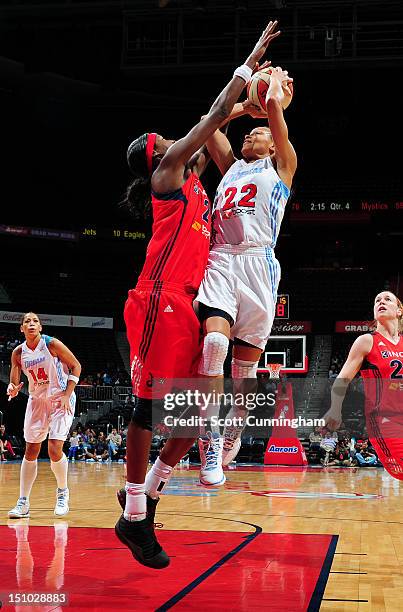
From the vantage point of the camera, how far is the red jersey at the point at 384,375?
6395mm

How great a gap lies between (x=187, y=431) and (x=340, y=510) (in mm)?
7116

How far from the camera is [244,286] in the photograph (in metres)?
4.93

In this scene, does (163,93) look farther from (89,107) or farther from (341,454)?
(341,454)

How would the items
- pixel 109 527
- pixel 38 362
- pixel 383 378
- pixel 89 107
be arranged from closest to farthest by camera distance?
1. pixel 383 378
2. pixel 109 527
3. pixel 38 362
4. pixel 89 107

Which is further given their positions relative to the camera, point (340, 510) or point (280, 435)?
point (280, 435)

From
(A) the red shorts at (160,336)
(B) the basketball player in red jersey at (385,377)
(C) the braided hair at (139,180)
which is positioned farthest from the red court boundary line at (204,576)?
(C) the braided hair at (139,180)

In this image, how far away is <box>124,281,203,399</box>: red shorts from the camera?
4.57 metres

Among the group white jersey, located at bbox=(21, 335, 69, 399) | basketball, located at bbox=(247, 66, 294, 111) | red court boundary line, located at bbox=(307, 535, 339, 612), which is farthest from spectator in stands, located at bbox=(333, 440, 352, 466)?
basketball, located at bbox=(247, 66, 294, 111)

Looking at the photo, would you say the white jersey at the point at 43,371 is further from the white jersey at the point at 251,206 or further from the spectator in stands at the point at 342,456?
the spectator in stands at the point at 342,456

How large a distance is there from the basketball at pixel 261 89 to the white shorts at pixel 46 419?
5.60m

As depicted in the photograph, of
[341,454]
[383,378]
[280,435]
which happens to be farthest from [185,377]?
[341,454]

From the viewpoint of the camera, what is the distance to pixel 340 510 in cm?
1123

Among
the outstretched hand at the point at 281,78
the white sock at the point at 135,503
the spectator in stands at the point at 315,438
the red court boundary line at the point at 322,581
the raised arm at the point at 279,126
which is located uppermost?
the outstretched hand at the point at 281,78

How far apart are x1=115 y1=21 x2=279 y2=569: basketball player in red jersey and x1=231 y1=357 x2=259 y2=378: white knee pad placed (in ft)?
1.54
